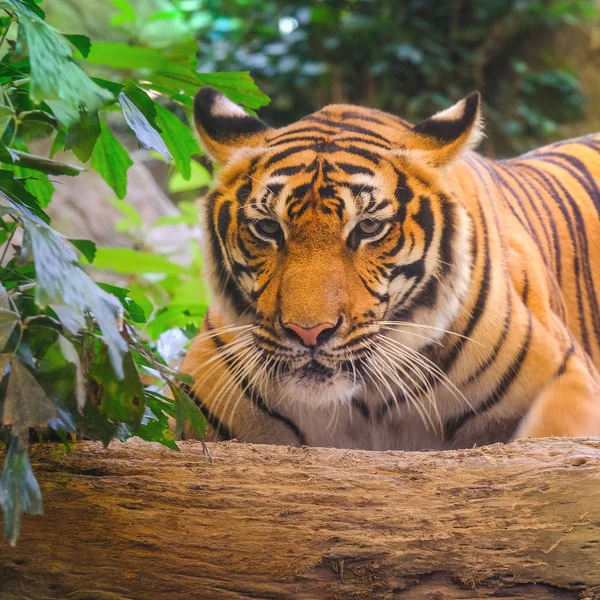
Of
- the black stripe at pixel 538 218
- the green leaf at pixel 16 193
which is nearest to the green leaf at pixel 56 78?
the green leaf at pixel 16 193

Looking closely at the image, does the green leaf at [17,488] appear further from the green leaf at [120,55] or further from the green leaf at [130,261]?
the green leaf at [130,261]

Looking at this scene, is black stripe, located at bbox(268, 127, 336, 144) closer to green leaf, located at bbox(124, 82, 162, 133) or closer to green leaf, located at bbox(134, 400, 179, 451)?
green leaf, located at bbox(124, 82, 162, 133)

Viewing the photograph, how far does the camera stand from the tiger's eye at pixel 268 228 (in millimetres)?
2043

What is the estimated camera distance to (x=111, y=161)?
2.10 metres

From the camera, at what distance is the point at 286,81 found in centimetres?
824

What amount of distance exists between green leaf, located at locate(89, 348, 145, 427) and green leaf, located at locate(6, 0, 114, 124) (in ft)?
1.37

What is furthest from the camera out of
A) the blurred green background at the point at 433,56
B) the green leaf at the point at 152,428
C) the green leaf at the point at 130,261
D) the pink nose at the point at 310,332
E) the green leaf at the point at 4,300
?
the blurred green background at the point at 433,56

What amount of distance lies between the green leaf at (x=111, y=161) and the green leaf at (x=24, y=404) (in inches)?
37.0

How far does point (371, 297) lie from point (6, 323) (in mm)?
964

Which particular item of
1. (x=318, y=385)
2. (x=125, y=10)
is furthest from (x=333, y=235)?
(x=125, y=10)

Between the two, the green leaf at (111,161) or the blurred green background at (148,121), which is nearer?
the blurred green background at (148,121)

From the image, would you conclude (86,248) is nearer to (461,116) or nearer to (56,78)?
(56,78)

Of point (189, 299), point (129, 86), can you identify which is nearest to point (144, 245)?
point (189, 299)

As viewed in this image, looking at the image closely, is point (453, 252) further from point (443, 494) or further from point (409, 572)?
point (409, 572)
